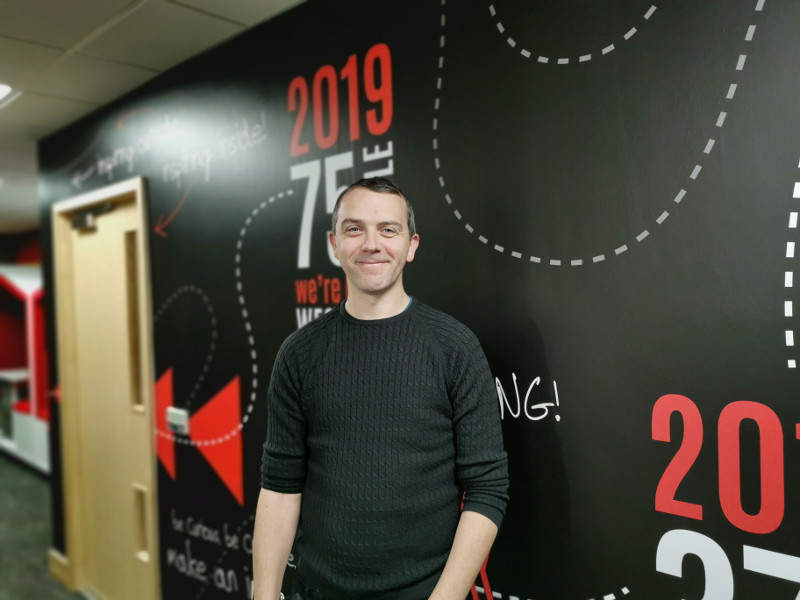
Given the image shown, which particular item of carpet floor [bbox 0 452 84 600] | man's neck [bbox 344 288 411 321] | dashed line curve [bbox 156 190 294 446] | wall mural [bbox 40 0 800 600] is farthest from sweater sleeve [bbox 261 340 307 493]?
carpet floor [bbox 0 452 84 600]

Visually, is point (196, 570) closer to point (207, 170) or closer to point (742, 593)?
point (207, 170)

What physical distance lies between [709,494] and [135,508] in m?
2.44

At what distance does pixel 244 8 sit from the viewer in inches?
71.1

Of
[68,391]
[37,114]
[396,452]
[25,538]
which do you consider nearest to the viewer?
[396,452]

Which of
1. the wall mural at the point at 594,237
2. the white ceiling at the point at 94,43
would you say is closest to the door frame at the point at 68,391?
the white ceiling at the point at 94,43

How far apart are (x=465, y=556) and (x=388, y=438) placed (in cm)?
26

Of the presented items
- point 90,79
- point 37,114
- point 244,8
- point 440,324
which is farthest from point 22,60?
point 440,324

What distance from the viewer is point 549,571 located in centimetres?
129

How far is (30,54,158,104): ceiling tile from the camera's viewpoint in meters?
2.21

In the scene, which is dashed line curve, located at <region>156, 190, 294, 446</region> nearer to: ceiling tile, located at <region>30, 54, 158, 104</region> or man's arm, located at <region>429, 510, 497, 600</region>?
ceiling tile, located at <region>30, 54, 158, 104</region>

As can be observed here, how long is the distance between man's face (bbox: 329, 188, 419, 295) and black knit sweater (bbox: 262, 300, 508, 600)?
0.10 m

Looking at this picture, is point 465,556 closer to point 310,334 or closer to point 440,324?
point 440,324

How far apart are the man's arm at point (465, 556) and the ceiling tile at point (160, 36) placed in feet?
5.69

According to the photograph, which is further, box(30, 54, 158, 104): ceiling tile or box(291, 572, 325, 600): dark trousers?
box(30, 54, 158, 104): ceiling tile
